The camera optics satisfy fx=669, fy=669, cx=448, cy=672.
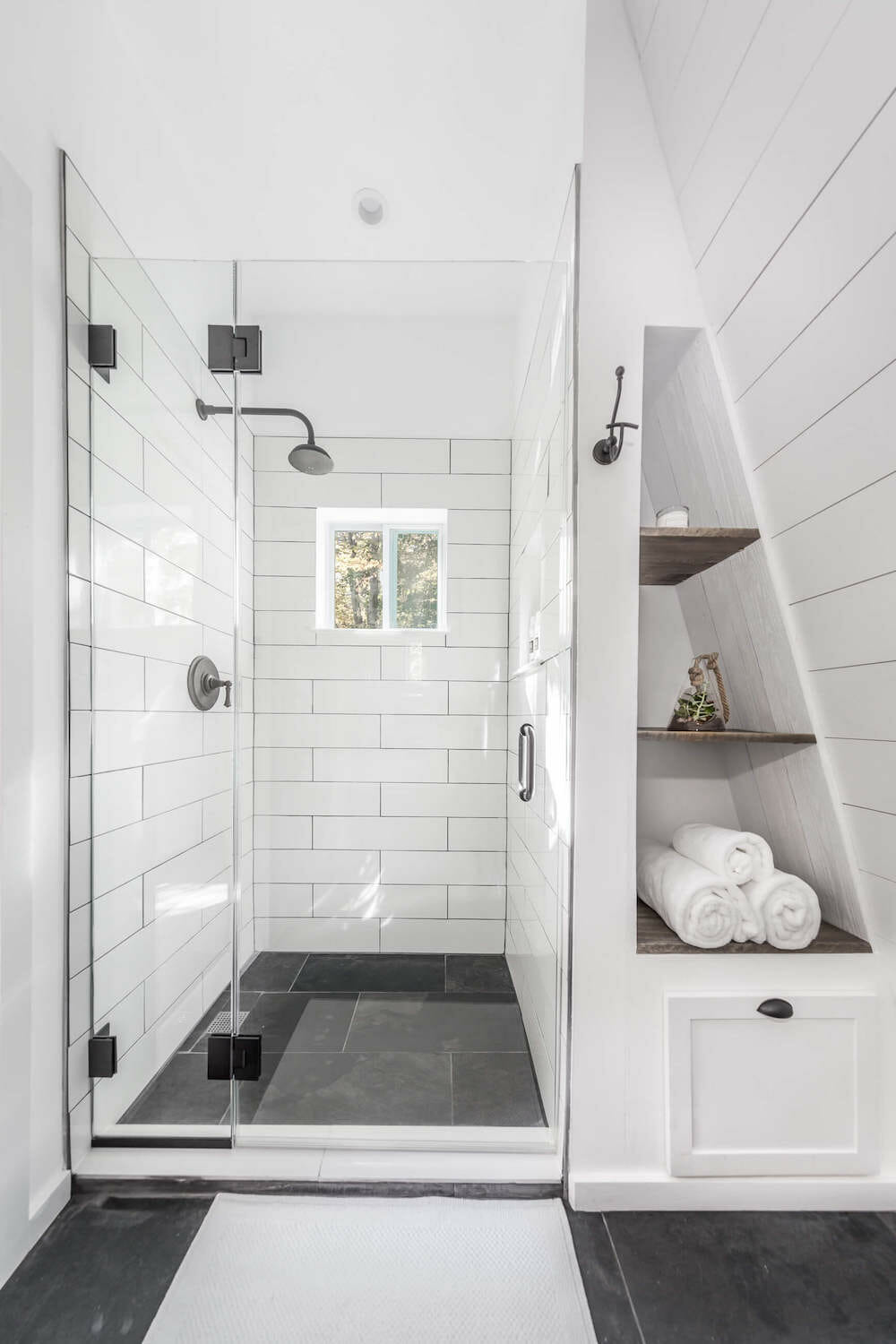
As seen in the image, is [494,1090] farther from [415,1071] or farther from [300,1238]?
[300,1238]

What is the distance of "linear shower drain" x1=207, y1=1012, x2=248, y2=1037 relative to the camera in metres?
1.60

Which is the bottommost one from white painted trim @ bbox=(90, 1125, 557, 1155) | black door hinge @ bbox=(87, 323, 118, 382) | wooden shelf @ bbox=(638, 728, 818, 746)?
white painted trim @ bbox=(90, 1125, 557, 1155)

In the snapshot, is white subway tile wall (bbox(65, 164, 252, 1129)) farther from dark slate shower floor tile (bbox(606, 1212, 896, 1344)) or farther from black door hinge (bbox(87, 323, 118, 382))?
dark slate shower floor tile (bbox(606, 1212, 896, 1344))

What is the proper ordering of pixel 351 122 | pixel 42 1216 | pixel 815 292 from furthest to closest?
pixel 351 122 → pixel 42 1216 → pixel 815 292

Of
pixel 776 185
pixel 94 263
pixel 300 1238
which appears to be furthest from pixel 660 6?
pixel 300 1238

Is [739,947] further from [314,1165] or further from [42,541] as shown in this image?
[42,541]

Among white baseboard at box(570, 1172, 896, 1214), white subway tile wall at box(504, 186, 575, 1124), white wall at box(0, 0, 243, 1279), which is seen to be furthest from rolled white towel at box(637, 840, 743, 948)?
white wall at box(0, 0, 243, 1279)

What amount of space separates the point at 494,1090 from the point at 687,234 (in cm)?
200

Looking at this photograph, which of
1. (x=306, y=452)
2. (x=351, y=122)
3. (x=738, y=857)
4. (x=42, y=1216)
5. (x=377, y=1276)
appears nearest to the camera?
(x=377, y=1276)

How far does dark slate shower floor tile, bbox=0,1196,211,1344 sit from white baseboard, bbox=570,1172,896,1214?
84 cm

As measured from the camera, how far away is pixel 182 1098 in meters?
1.60

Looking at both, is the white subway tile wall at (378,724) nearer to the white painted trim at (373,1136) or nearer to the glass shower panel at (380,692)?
the glass shower panel at (380,692)

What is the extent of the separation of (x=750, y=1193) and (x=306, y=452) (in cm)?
192

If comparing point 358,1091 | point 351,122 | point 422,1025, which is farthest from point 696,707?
point 351,122
